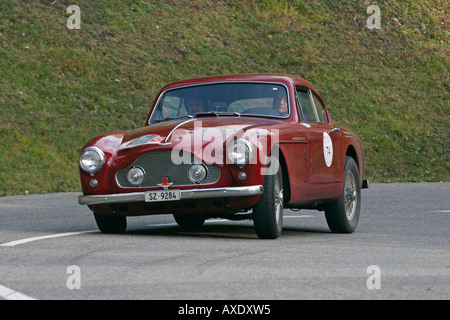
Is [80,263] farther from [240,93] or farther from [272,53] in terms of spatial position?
[272,53]

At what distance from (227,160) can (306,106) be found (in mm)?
2198

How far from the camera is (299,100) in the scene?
32.4 ft

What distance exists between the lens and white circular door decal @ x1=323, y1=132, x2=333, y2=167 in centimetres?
939

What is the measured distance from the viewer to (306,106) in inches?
396

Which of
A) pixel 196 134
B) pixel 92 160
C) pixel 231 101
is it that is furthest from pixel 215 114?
pixel 92 160

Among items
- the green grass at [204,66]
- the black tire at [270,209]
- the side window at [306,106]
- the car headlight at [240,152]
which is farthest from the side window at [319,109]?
the green grass at [204,66]

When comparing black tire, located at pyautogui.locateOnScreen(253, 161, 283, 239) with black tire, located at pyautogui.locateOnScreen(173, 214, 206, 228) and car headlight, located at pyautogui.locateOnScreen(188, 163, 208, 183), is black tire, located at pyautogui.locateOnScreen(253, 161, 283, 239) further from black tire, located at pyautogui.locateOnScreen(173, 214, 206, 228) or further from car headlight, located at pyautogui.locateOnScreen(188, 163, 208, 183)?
black tire, located at pyautogui.locateOnScreen(173, 214, 206, 228)

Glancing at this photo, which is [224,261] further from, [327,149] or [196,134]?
[327,149]

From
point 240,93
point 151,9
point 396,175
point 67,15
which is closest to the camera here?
point 240,93

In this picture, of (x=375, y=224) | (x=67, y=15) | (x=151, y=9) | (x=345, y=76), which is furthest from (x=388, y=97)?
(x=375, y=224)

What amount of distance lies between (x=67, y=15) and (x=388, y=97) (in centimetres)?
1040

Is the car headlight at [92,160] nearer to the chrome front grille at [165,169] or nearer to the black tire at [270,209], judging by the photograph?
the chrome front grille at [165,169]

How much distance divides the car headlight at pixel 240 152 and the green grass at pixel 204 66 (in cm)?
1049

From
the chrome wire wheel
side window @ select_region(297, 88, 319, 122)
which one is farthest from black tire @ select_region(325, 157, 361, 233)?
side window @ select_region(297, 88, 319, 122)
